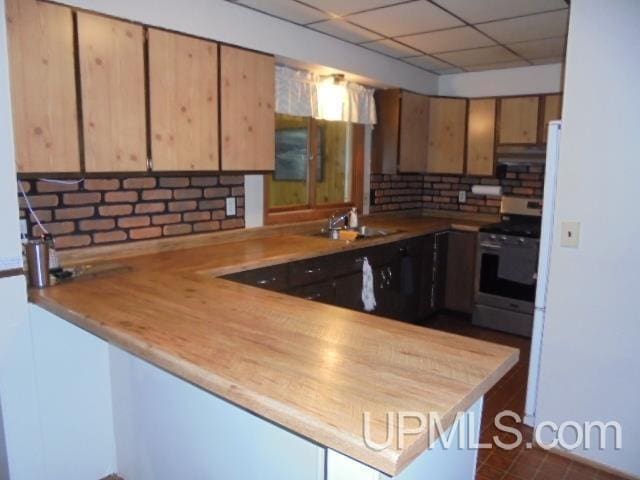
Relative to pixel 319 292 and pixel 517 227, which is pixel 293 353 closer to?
pixel 319 292

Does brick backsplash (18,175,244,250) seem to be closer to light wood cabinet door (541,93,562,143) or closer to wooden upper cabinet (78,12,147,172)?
wooden upper cabinet (78,12,147,172)

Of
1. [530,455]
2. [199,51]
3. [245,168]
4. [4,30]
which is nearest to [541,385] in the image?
[530,455]

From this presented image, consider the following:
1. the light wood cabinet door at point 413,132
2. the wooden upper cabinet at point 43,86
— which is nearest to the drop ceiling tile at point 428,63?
the light wood cabinet door at point 413,132

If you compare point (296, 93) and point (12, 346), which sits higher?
point (296, 93)

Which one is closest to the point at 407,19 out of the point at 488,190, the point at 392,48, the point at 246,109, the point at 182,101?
the point at 392,48

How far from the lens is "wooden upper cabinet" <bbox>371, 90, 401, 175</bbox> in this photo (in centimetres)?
423

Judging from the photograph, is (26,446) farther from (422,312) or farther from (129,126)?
(422,312)

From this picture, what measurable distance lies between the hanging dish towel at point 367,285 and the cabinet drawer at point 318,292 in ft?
1.14

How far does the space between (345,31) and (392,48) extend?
612mm

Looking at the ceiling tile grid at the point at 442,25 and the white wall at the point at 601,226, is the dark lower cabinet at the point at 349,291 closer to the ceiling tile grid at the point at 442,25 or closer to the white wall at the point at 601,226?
the white wall at the point at 601,226

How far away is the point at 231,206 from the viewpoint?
3148 mm

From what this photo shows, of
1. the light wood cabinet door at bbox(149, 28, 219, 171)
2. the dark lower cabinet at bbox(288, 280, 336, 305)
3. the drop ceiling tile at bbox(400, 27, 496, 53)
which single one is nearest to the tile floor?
the dark lower cabinet at bbox(288, 280, 336, 305)

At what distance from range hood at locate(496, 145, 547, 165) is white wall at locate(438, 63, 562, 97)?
0.57 meters

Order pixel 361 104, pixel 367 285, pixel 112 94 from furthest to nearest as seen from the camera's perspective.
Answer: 1. pixel 361 104
2. pixel 367 285
3. pixel 112 94
